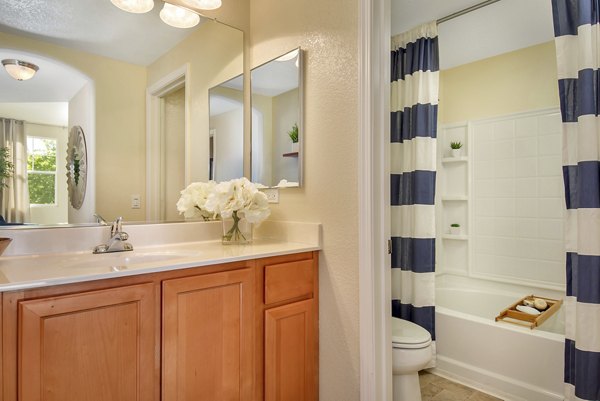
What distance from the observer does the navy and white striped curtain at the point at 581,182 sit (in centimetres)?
141

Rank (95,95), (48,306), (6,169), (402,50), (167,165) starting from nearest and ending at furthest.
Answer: (48,306), (6,169), (95,95), (167,165), (402,50)

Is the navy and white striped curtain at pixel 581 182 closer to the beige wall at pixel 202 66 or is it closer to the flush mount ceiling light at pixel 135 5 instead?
the beige wall at pixel 202 66

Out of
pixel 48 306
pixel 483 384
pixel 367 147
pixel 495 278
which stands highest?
pixel 367 147

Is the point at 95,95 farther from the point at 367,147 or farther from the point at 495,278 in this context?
the point at 495,278

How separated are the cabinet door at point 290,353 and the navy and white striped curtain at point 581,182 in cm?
121

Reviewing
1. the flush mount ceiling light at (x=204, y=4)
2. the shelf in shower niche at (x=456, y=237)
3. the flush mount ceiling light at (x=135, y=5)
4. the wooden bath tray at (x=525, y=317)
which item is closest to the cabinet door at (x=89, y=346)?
the flush mount ceiling light at (x=135, y=5)

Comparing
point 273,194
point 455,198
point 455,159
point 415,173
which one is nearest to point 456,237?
point 455,198

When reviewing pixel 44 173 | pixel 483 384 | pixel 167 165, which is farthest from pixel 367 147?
pixel 483 384

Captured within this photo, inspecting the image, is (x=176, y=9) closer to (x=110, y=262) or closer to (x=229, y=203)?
(x=229, y=203)

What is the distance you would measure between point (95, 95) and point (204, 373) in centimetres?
128

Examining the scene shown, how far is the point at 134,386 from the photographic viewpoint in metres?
0.99

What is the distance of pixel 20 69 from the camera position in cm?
127

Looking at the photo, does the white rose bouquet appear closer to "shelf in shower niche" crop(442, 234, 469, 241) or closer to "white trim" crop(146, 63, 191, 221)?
"white trim" crop(146, 63, 191, 221)

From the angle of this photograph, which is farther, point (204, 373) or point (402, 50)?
point (402, 50)
